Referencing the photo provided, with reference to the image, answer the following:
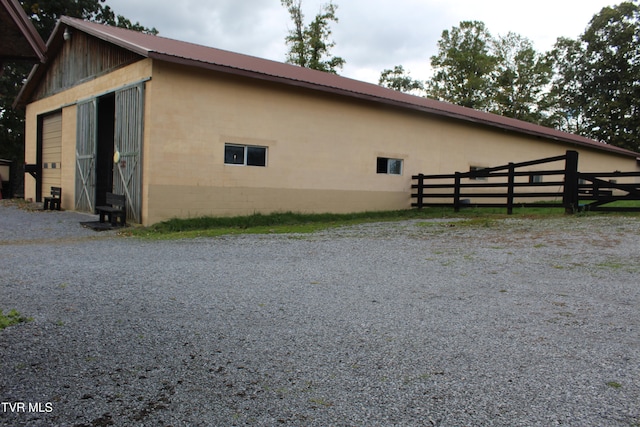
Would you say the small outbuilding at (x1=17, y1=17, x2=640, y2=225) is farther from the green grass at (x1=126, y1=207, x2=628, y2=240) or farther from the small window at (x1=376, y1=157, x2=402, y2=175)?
the green grass at (x1=126, y1=207, x2=628, y2=240)

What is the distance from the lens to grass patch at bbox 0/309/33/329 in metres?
3.70

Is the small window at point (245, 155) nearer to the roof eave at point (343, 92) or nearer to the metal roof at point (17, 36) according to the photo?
the roof eave at point (343, 92)

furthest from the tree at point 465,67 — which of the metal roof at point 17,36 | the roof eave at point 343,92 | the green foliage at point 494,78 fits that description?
the metal roof at point 17,36

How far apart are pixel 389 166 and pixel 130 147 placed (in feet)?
28.2

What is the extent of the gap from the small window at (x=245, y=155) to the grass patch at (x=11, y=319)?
868 centimetres

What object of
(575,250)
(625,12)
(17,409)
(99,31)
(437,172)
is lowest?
(17,409)

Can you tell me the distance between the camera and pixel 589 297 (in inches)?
184

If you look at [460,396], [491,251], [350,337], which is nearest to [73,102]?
[491,251]

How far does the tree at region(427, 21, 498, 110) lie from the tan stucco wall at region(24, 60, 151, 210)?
3493 cm

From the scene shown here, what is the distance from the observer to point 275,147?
13.2m

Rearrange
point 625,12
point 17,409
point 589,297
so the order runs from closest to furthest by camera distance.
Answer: point 17,409, point 589,297, point 625,12

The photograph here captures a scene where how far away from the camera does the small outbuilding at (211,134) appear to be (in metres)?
11.5

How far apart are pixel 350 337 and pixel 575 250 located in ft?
17.4

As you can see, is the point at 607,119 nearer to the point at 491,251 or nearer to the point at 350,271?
the point at 491,251
